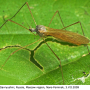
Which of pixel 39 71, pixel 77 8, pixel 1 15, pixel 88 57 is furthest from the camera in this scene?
pixel 77 8

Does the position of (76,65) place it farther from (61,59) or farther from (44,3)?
(44,3)

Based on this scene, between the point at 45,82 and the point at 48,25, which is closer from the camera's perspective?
the point at 45,82

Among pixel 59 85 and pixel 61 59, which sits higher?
pixel 61 59

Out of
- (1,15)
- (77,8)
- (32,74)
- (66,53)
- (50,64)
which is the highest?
(77,8)

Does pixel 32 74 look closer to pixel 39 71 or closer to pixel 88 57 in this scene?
pixel 39 71

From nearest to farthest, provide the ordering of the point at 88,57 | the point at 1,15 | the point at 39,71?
the point at 39,71 < the point at 88,57 < the point at 1,15

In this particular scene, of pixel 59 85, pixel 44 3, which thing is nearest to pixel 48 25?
pixel 44 3
